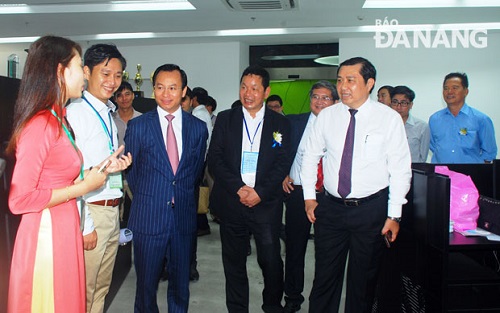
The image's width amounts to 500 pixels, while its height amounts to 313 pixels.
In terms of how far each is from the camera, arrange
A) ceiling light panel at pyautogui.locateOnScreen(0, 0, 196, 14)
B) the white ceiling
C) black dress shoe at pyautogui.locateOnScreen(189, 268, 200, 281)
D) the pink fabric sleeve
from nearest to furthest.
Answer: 1. the pink fabric sleeve
2. black dress shoe at pyautogui.locateOnScreen(189, 268, 200, 281)
3. ceiling light panel at pyautogui.locateOnScreen(0, 0, 196, 14)
4. the white ceiling

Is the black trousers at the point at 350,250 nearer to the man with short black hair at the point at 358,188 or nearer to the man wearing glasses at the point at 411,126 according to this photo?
the man with short black hair at the point at 358,188

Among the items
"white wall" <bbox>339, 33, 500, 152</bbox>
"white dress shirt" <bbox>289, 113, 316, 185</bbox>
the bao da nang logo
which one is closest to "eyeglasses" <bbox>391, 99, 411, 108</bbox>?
"white dress shirt" <bbox>289, 113, 316, 185</bbox>

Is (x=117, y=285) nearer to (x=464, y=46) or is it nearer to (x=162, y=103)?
(x=162, y=103)

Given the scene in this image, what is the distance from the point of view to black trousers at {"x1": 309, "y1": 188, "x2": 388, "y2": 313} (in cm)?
239

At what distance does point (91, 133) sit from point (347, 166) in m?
1.39

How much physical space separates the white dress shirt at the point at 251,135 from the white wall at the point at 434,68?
628 cm

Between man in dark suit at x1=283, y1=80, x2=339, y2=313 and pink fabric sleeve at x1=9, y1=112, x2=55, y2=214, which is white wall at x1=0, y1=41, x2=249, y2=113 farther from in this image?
pink fabric sleeve at x1=9, y1=112, x2=55, y2=214

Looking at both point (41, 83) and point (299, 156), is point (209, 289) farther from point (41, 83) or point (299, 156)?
point (41, 83)

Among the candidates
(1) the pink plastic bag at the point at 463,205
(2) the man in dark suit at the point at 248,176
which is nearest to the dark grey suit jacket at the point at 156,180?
(2) the man in dark suit at the point at 248,176

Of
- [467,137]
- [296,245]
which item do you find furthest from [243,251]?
[467,137]

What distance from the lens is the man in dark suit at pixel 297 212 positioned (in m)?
3.07

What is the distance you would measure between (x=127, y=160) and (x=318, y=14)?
549 centimetres

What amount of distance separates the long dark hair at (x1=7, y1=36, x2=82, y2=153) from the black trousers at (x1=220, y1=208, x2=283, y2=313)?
4.56 feet

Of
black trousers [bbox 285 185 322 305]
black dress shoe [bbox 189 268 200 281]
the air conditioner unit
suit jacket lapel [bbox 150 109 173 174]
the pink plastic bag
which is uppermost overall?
the air conditioner unit
